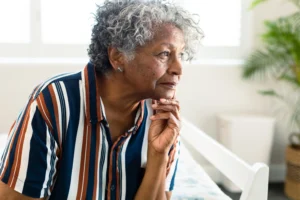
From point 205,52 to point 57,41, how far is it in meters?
1.21

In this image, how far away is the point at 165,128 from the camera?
1364 millimetres

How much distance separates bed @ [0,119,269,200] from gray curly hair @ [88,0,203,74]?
439 mm

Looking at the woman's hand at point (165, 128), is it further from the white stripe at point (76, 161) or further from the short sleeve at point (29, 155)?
the short sleeve at point (29, 155)

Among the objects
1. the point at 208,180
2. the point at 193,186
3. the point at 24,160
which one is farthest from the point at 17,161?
the point at 208,180

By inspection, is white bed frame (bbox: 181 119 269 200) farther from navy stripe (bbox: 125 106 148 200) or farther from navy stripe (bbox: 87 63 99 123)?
navy stripe (bbox: 87 63 99 123)

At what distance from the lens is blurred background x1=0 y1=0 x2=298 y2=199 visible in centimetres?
336

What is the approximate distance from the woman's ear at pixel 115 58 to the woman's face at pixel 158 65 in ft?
0.06

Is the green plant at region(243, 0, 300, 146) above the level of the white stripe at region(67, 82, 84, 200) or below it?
above

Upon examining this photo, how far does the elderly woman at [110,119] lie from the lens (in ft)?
3.68

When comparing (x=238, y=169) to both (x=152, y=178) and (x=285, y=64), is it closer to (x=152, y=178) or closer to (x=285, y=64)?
(x=152, y=178)

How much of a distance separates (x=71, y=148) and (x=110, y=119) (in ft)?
0.52

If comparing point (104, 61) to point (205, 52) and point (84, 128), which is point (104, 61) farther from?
point (205, 52)

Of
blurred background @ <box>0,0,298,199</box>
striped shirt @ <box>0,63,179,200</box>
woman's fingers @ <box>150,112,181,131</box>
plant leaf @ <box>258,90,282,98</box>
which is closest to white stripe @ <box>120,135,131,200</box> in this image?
striped shirt @ <box>0,63,179,200</box>

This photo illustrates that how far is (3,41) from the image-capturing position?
3447mm
